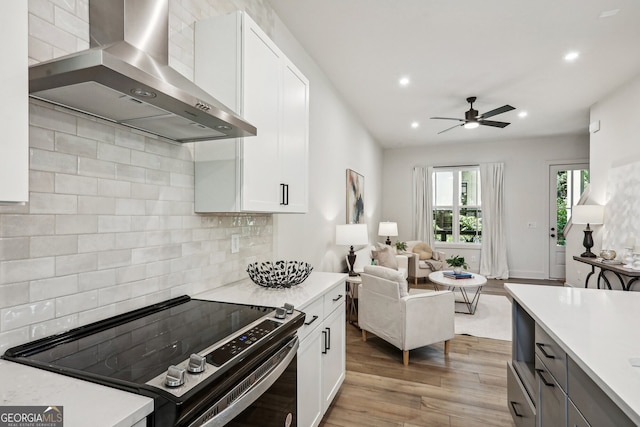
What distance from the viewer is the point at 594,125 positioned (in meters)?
4.89

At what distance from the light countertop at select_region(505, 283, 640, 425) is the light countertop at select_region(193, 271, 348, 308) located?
107 centimetres

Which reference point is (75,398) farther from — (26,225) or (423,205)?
(423,205)

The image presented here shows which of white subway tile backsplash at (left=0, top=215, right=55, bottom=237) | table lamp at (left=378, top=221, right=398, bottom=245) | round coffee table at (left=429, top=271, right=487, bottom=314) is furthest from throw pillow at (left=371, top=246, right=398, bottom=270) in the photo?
white subway tile backsplash at (left=0, top=215, right=55, bottom=237)

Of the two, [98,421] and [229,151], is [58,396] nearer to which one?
[98,421]

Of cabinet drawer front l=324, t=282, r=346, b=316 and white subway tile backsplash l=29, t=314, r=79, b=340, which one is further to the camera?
cabinet drawer front l=324, t=282, r=346, b=316

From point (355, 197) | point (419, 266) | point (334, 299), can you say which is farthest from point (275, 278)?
point (419, 266)

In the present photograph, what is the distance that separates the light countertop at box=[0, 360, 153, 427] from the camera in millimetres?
695

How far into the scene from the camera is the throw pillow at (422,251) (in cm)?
650

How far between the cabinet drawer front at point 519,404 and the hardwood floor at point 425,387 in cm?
32

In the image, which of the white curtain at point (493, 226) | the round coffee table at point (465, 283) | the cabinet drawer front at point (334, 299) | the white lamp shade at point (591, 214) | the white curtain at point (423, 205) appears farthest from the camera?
the white curtain at point (423, 205)

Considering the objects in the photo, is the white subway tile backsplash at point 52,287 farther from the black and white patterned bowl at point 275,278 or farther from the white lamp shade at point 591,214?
the white lamp shade at point 591,214

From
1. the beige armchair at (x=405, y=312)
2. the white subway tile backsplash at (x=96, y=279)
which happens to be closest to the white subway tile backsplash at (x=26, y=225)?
the white subway tile backsplash at (x=96, y=279)

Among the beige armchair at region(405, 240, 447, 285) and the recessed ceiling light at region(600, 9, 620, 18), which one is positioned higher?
the recessed ceiling light at region(600, 9, 620, 18)

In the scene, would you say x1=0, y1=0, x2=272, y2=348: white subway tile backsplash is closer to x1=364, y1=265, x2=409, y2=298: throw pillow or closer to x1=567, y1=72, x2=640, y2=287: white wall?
x1=364, y1=265, x2=409, y2=298: throw pillow
